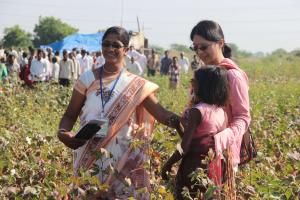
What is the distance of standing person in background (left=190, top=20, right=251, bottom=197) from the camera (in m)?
2.86

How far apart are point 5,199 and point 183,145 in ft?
2.94

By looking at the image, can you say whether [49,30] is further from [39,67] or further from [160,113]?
[160,113]

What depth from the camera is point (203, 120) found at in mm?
2865

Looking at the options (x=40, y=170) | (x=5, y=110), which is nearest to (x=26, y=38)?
(x=5, y=110)

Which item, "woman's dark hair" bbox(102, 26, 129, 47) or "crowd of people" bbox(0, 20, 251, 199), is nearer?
"crowd of people" bbox(0, 20, 251, 199)

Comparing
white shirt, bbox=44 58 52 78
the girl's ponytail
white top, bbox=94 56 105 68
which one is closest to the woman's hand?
the girl's ponytail

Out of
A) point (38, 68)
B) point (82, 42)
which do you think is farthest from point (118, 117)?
point (82, 42)

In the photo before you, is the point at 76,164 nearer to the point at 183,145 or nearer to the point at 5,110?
the point at 183,145

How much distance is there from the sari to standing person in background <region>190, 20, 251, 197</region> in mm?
339

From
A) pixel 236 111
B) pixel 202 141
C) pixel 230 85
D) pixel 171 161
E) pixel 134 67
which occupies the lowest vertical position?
pixel 134 67

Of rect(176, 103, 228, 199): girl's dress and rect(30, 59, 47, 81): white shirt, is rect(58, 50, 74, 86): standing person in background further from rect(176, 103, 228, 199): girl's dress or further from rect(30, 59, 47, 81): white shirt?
rect(176, 103, 228, 199): girl's dress

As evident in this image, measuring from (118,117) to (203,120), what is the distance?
0.42 meters

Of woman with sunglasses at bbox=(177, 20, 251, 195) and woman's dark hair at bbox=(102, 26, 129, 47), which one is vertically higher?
woman's dark hair at bbox=(102, 26, 129, 47)

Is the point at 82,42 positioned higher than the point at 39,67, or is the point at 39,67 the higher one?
the point at 39,67
